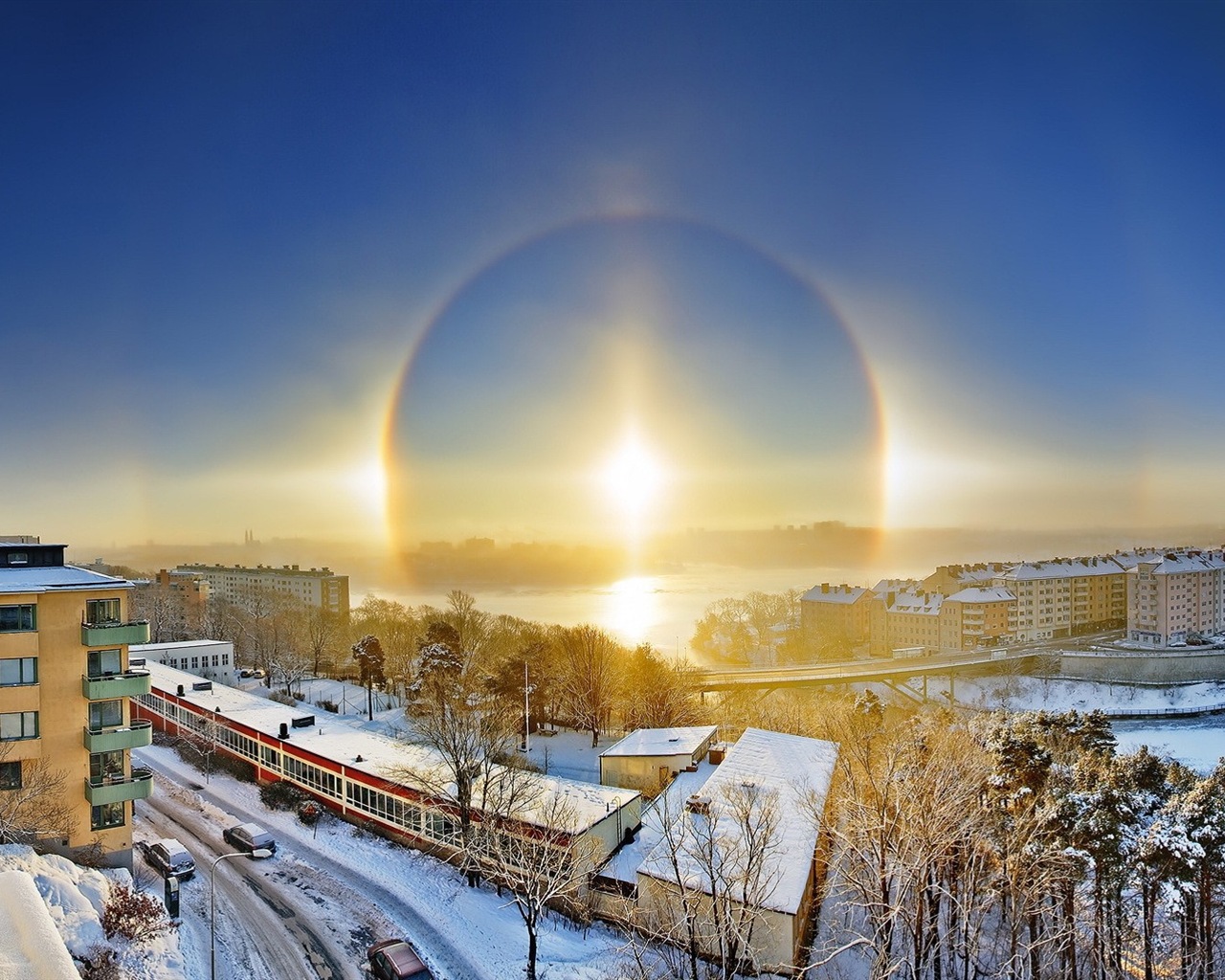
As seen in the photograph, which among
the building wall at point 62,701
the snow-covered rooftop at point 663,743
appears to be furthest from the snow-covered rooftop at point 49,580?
the snow-covered rooftop at point 663,743

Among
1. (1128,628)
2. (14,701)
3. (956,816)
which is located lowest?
(1128,628)

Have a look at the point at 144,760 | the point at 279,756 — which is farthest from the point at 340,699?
the point at 279,756

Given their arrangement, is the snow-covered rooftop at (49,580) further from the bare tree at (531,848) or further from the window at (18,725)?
the bare tree at (531,848)

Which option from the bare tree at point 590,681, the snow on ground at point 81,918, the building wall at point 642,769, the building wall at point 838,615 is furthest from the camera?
the building wall at point 838,615

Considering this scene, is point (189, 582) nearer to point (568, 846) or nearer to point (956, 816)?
point (568, 846)

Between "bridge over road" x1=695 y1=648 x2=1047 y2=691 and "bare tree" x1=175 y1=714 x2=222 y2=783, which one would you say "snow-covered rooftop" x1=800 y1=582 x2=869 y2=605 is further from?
"bare tree" x1=175 y1=714 x2=222 y2=783
